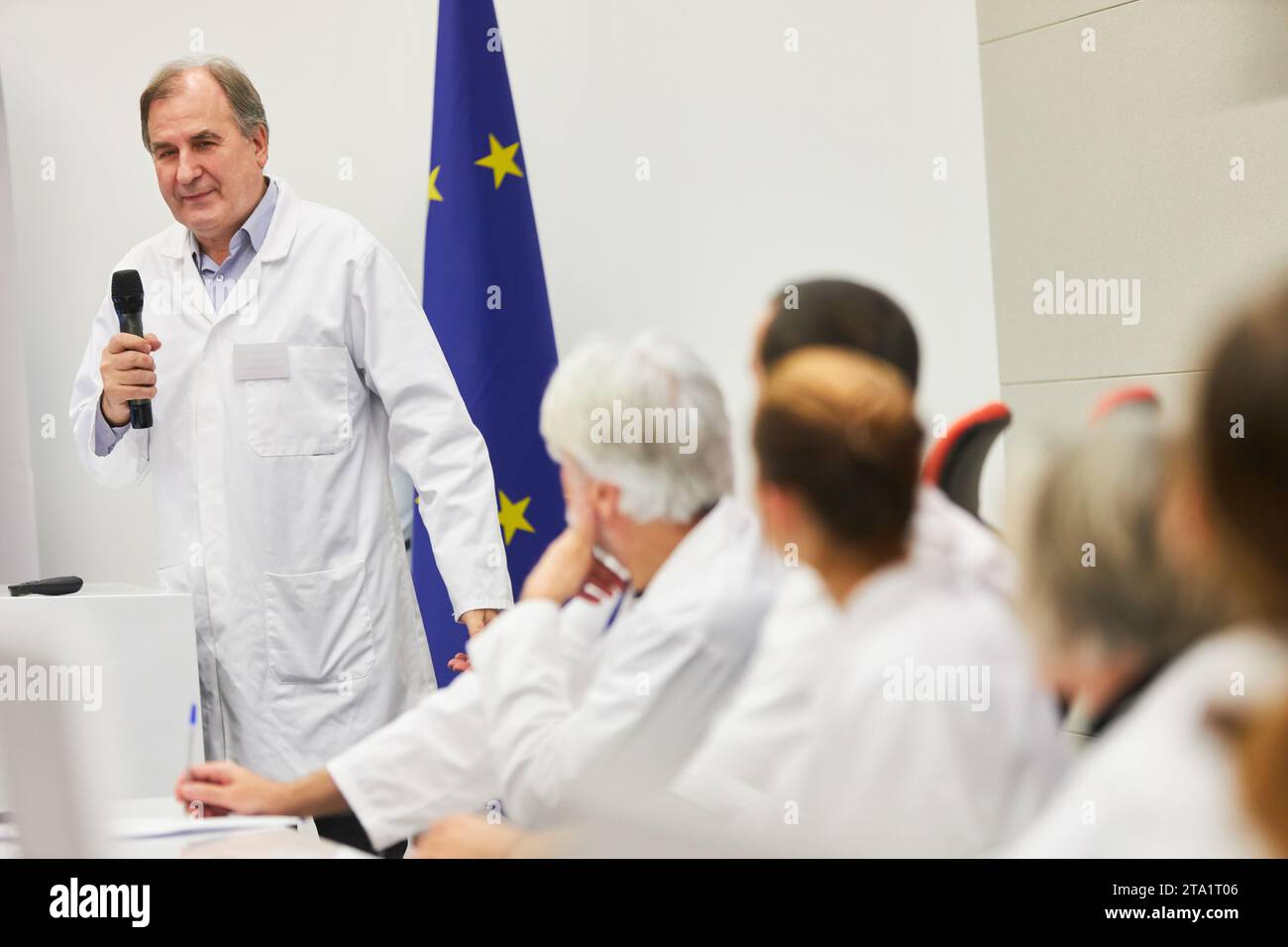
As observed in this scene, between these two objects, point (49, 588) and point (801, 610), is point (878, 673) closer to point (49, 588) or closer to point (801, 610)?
point (801, 610)

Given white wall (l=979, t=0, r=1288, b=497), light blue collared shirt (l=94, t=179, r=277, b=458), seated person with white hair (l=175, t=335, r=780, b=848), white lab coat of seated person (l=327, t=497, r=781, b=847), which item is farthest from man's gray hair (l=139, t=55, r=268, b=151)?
white wall (l=979, t=0, r=1288, b=497)

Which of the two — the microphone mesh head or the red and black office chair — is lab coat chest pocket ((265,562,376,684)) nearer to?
the microphone mesh head

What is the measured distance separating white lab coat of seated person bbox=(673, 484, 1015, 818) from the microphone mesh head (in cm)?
99

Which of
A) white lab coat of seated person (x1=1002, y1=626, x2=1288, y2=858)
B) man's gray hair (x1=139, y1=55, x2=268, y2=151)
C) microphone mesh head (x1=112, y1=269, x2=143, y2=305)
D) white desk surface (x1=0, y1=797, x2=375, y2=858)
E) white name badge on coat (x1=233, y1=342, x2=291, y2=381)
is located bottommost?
white desk surface (x1=0, y1=797, x2=375, y2=858)

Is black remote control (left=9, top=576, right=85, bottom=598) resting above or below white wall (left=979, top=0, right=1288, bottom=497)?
below

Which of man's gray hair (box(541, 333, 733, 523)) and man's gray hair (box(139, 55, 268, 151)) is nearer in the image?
man's gray hair (box(541, 333, 733, 523))

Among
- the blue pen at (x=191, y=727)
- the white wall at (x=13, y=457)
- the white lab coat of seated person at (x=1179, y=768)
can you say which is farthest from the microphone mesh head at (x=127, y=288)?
the white lab coat of seated person at (x=1179, y=768)

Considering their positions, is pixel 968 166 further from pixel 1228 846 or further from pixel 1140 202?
pixel 1228 846

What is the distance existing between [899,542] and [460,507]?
0.70 m

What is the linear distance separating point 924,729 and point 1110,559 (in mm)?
223

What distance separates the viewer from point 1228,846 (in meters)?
1.03

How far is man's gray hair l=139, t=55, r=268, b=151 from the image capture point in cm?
174

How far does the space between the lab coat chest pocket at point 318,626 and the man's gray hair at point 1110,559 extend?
921 mm
